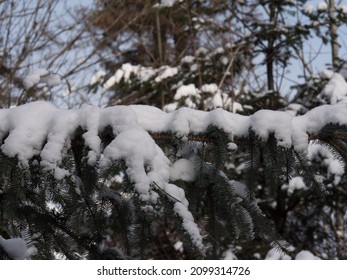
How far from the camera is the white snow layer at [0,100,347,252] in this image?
1.37 metres

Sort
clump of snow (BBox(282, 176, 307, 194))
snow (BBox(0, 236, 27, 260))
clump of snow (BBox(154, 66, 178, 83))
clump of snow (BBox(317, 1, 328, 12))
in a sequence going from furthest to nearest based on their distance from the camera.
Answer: clump of snow (BBox(154, 66, 178, 83))
clump of snow (BBox(317, 1, 328, 12))
clump of snow (BBox(282, 176, 307, 194))
snow (BBox(0, 236, 27, 260))

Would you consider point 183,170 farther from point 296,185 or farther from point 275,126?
point 296,185

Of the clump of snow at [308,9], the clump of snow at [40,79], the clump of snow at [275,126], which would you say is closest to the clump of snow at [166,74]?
the clump of snow at [308,9]

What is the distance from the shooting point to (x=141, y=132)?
142 cm

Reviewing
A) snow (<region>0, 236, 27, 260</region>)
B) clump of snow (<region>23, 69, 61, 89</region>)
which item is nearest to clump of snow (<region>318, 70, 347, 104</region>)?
clump of snow (<region>23, 69, 61, 89</region>)

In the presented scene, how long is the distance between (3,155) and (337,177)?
4888 millimetres

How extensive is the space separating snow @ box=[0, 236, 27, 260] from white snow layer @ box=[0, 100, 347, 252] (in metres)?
0.40

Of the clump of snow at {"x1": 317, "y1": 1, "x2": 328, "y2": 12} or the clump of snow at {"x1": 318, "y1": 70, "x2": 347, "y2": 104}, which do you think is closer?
the clump of snow at {"x1": 318, "y1": 70, "x2": 347, "y2": 104}

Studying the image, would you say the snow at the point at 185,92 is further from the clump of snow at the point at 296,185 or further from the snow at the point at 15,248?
the snow at the point at 15,248

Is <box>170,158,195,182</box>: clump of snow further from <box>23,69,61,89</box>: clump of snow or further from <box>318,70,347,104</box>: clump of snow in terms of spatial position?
<box>318,70,347,104</box>: clump of snow

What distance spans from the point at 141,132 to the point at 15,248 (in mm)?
642

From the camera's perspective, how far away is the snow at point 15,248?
168cm
